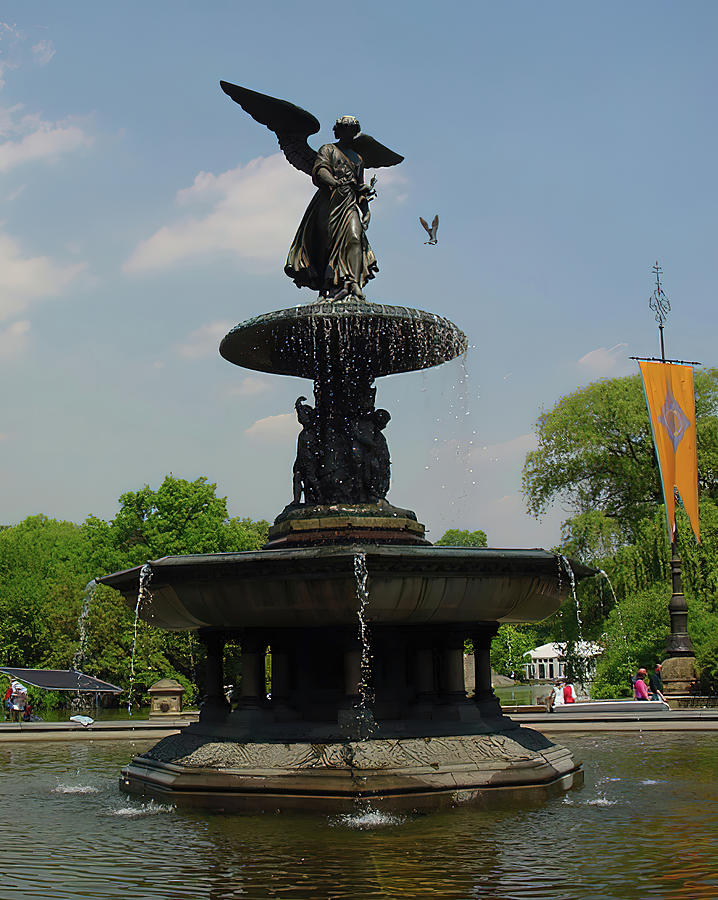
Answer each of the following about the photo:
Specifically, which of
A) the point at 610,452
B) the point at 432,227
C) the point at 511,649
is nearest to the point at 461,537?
the point at 511,649

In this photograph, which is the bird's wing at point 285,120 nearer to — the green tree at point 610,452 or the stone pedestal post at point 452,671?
the stone pedestal post at point 452,671

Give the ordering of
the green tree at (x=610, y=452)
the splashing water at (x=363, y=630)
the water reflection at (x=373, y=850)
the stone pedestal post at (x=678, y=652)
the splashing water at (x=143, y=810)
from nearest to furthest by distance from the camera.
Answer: the water reflection at (x=373, y=850)
the splashing water at (x=143, y=810)
the splashing water at (x=363, y=630)
the stone pedestal post at (x=678, y=652)
the green tree at (x=610, y=452)

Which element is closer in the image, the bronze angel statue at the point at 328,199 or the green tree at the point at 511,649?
the bronze angel statue at the point at 328,199

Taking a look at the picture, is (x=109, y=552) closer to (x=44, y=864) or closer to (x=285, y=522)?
(x=285, y=522)

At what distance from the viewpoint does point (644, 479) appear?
3938cm

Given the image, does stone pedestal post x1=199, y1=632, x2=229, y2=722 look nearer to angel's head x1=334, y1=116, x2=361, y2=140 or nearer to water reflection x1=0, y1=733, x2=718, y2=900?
water reflection x1=0, y1=733, x2=718, y2=900

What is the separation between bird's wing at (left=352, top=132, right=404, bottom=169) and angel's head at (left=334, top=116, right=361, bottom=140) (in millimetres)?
89

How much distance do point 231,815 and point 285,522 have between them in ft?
11.9

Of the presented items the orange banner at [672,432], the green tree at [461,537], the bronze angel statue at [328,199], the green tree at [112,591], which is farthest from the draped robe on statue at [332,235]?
the green tree at [461,537]

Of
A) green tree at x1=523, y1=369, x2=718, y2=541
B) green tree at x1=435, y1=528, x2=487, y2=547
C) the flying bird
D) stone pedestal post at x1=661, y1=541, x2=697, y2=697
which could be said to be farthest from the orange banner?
green tree at x1=435, y1=528, x2=487, y2=547

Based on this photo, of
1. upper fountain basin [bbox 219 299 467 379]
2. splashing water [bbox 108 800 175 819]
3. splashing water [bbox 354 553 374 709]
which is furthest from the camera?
upper fountain basin [bbox 219 299 467 379]

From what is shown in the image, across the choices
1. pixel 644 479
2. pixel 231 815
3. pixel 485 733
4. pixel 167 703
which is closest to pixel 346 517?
pixel 485 733

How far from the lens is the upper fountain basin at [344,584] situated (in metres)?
9.77

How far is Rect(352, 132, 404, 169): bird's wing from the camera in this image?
14.1 meters
